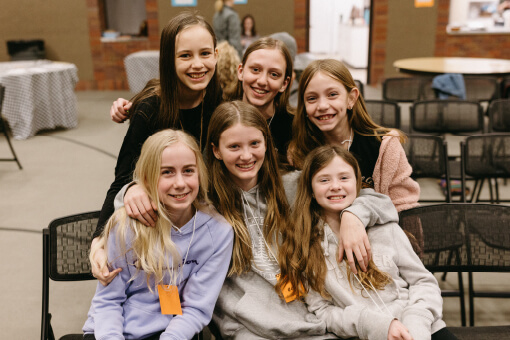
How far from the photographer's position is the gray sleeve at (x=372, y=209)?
60.9 inches

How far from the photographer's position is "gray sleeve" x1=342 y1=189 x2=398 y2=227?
155 cm

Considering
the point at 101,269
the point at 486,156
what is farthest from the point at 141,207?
the point at 486,156

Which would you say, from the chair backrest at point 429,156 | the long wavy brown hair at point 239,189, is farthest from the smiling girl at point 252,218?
the chair backrest at point 429,156

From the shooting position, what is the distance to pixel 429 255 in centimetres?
178

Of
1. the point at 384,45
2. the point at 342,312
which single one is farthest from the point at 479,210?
the point at 384,45

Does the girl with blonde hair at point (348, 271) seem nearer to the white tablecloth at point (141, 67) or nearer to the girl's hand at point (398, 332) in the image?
the girl's hand at point (398, 332)

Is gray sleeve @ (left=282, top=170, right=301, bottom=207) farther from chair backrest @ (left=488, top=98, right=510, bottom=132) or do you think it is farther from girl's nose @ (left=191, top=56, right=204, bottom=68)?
chair backrest @ (left=488, top=98, right=510, bottom=132)

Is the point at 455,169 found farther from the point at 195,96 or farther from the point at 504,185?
the point at 195,96

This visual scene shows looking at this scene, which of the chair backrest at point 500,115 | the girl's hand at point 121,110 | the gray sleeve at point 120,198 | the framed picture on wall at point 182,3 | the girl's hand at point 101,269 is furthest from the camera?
the framed picture on wall at point 182,3

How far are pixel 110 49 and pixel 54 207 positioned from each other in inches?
233

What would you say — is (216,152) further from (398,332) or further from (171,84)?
(398,332)

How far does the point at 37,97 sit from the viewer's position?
589cm

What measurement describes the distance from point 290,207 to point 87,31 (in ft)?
27.8

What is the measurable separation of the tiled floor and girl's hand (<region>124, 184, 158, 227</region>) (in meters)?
1.27
